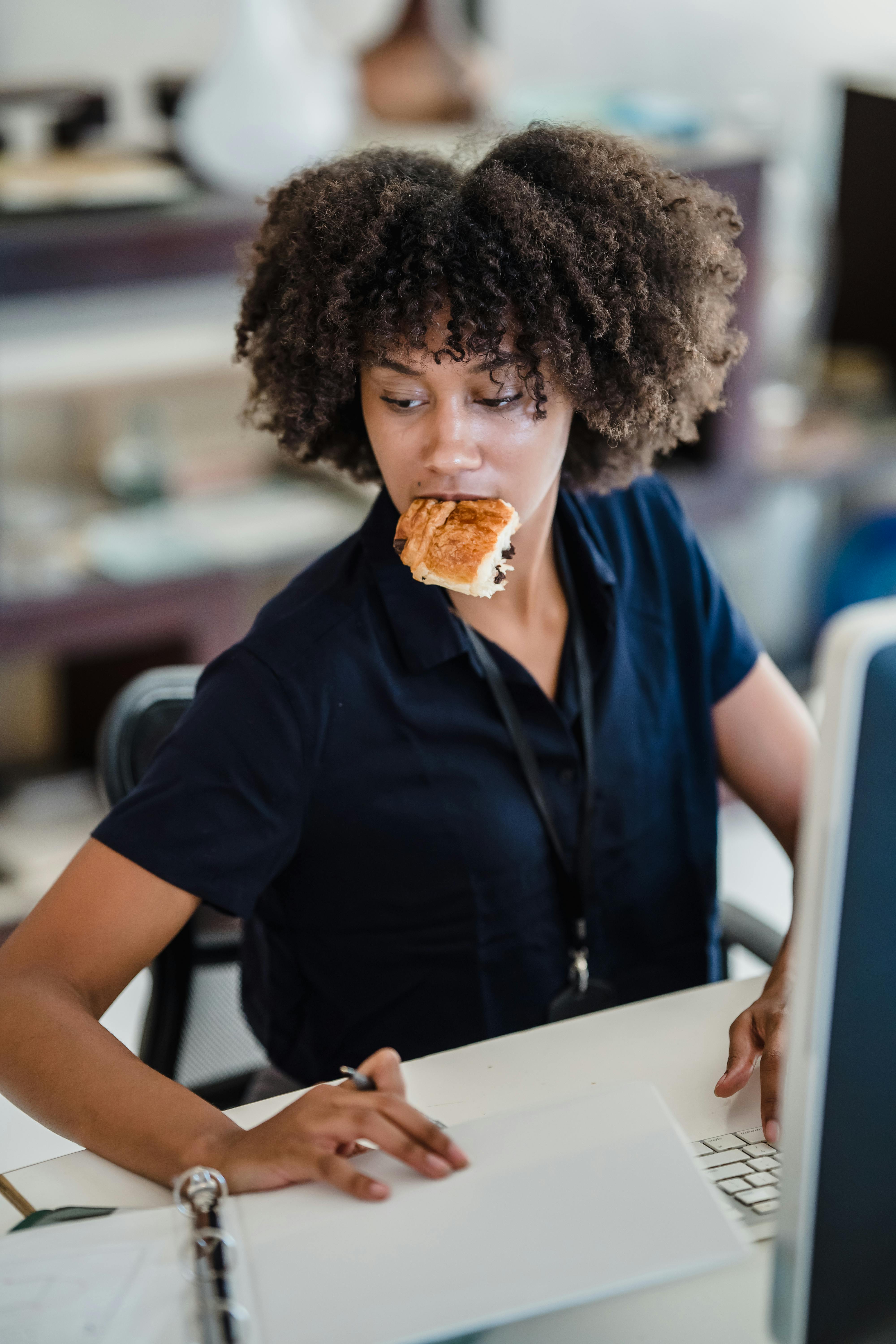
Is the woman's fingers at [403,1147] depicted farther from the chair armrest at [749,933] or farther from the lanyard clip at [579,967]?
the chair armrest at [749,933]

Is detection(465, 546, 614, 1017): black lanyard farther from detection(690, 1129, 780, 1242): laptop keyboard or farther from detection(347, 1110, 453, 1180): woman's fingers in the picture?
detection(347, 1110, 453, 1180): woman's fingers

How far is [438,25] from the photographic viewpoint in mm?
2777

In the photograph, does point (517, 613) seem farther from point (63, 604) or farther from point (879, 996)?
point (63, 604)

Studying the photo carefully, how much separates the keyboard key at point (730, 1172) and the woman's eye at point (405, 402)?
65 cm

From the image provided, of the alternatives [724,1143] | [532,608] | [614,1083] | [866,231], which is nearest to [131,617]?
[532,608]

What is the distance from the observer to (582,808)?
4.38 ft

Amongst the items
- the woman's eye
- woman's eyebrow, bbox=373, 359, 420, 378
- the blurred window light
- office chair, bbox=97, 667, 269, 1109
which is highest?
woman's eyebrow, bbox=373, 359, 420, 378

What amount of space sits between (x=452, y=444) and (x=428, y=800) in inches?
13.2

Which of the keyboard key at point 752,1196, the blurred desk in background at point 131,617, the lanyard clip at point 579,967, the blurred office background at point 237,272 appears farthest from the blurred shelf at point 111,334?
the keyboard key at point 752,1196

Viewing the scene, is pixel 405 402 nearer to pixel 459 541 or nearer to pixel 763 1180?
pixel 459 541

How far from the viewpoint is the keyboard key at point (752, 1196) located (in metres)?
0.98

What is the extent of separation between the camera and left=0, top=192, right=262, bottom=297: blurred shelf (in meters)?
2.32

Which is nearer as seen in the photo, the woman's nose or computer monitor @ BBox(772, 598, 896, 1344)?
computer monitor @ BBox(772, 598, 896, 1344)

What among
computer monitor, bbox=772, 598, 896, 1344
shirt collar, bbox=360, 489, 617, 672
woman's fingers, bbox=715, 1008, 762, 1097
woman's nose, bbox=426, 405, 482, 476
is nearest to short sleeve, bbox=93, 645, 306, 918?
shirt collar, bbox=360, 489, 617, 672
